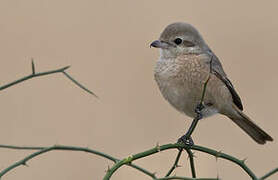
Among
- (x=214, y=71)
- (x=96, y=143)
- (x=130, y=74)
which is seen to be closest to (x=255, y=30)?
(x=130, y=74)

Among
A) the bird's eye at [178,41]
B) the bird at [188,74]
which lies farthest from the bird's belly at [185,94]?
the bird's eye at [178,41]

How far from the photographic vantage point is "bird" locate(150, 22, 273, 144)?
3818 mm

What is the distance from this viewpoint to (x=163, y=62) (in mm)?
3943

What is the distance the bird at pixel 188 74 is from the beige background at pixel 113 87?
154 cm

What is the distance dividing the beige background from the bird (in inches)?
60.6

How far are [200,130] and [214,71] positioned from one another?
301cm

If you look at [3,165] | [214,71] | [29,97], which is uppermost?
[214,71]

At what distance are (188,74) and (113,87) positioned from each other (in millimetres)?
3520

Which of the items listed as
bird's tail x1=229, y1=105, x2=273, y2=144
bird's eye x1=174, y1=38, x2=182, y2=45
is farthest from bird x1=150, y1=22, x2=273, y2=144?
bird's tail x1=229, y1=105, x2=273, y2=144

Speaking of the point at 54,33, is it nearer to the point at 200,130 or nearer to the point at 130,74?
the point at 130,74

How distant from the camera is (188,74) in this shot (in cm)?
384

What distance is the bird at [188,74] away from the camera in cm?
382

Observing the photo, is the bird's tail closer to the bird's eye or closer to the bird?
the bird

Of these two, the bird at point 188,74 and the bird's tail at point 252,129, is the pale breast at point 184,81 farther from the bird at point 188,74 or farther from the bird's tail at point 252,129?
the bird's tail at point 252,129
